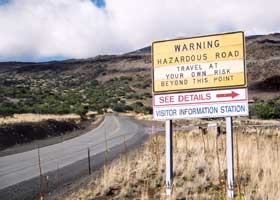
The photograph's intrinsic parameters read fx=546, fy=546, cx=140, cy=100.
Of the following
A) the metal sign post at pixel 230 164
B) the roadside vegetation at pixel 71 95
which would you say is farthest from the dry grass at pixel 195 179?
the roadside vegetation at pixel 71 95

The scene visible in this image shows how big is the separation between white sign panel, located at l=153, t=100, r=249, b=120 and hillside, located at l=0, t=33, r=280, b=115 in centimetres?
5260

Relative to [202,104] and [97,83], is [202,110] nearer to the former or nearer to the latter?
[202,104]

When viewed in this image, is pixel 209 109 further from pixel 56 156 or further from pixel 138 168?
pixel 56 156

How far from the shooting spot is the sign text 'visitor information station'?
32.2 ft

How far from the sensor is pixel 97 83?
13425 cm

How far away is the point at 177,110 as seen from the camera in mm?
10312

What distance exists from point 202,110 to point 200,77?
24.0 inches

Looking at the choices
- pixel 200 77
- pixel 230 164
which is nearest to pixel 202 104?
pixel 200 77

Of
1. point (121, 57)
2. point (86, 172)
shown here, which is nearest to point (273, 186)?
point (86, 172)

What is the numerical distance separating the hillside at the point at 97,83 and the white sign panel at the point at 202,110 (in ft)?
173

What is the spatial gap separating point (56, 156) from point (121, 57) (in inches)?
5664

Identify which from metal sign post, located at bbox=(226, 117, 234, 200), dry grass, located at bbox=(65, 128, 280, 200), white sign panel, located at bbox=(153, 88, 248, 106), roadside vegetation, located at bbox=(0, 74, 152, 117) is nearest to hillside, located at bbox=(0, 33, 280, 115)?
roadside vegetation, located at bbox=(0, 74, 152, 117)

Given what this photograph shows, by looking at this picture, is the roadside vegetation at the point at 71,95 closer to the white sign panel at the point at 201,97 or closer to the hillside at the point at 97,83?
the hillside at the point at 97,83

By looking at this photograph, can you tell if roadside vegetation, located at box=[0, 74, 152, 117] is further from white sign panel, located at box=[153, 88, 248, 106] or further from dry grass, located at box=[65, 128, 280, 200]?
white sign panel, located at box=[153, 88, 248, 106]
